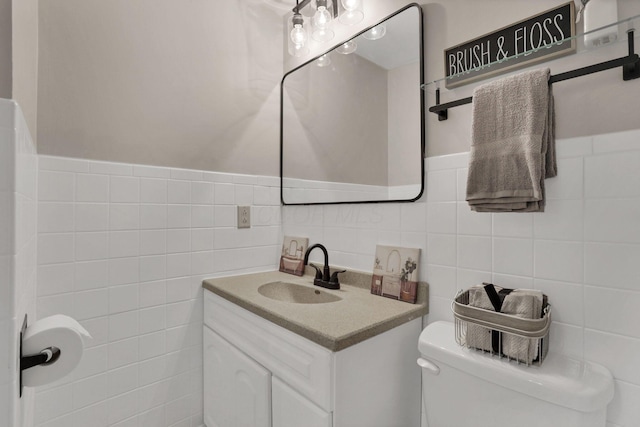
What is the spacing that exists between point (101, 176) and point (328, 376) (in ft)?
3.89

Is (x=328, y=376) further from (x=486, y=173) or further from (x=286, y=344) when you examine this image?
(x=486, y=173)

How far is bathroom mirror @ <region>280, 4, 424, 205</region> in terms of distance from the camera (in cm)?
122

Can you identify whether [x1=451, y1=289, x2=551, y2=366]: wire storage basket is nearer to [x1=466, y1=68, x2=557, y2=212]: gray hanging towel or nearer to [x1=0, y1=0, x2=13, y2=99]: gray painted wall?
[x1=466, y1=68, x2=557, y2=212]: gray hanging towel

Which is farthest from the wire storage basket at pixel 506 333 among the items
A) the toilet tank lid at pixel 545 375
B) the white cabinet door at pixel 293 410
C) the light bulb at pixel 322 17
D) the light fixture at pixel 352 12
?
the light bulb at pixel 322 17

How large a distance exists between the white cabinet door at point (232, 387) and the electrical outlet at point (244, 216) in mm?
558

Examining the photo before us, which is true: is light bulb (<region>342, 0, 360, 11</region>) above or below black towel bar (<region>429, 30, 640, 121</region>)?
above

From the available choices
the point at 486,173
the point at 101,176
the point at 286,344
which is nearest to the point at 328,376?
the point at 286,344

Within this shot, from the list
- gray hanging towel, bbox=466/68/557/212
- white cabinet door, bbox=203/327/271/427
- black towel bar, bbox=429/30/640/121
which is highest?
black towel bar, bbox=429/30/640/121

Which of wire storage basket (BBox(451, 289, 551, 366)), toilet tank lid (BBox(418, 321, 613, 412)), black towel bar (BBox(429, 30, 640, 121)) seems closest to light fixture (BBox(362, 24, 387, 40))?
black towel bar (BBox(429, 30, 640, 121))

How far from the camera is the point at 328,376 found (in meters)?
0.85

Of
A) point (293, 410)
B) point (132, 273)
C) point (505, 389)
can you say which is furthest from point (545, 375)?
point (132, 273)

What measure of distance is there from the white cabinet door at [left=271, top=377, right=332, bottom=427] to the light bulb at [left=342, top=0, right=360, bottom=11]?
5.15ft

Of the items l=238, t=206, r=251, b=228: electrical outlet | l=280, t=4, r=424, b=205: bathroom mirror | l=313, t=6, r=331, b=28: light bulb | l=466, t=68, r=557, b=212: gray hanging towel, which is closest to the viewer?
l=466, t=68, r=557, b=212: gray hanging towel

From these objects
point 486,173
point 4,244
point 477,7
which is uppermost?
point 477,7
